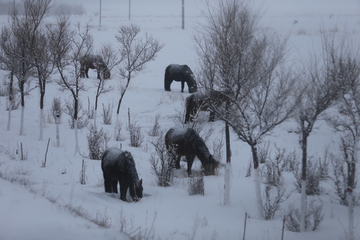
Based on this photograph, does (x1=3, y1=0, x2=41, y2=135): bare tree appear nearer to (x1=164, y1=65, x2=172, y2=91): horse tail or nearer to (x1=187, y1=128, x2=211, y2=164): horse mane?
(x1=187, y1=128, x2=211, y2=164): horse mane

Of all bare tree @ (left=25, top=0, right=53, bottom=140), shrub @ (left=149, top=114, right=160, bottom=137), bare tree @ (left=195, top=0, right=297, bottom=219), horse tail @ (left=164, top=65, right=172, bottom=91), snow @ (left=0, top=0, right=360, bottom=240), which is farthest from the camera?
horse tail @ (left=164, top=65, right=172, bottom=91)

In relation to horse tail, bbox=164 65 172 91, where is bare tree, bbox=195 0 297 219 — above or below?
below

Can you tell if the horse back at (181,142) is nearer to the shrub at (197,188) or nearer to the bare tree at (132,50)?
the shrub at (197,188)

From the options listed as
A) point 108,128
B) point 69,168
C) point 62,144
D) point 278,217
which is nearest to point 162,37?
point 108,128

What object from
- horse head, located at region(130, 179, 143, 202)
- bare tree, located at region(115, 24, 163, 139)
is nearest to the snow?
horse head, located at region(130, 179, 143, 202)

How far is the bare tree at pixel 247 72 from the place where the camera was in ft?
21.7

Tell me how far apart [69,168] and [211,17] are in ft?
17.9

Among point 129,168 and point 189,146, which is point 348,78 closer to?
point 189,146

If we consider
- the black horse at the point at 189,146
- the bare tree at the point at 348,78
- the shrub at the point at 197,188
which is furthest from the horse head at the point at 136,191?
the bare tree at the point at 348,78

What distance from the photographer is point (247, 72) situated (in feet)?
22.6

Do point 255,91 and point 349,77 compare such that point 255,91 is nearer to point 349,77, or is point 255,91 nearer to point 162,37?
point 349,77

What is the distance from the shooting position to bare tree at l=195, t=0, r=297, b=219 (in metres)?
6.61

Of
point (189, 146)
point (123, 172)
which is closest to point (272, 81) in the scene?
point (189, 146)

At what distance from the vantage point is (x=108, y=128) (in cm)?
1434
